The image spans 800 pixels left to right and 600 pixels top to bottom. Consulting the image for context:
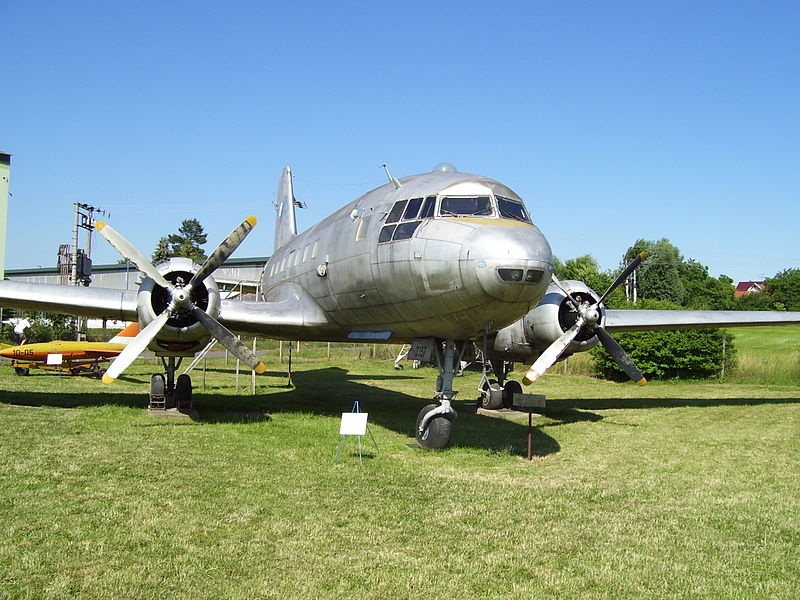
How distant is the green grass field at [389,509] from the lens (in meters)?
4.75

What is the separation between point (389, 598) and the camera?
14.6 ft

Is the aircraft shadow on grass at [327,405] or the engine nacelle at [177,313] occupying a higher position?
the engine nacelle at [177,313]

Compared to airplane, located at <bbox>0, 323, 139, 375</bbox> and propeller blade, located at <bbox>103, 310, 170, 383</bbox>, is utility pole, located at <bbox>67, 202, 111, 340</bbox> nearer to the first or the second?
airplane, located at <bbox>0, 323, 139, 375</bbox>

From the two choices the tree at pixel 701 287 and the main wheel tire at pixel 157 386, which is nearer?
the main wheel tire at pixel 157 386

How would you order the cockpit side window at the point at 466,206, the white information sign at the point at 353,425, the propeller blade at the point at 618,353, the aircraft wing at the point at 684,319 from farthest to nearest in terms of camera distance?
the aircraft wing at the point at 684,319
the propeller blade at the point at 618,353
the cockpit side window at the point at 466,206
the white information sign at the point at 353,425

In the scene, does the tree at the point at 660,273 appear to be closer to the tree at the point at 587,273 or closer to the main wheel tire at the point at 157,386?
the tree at the point at 587,273

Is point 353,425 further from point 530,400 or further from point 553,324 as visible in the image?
point 553,324

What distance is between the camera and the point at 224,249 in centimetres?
1180

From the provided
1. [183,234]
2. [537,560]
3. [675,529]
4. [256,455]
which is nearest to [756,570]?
[675,529]

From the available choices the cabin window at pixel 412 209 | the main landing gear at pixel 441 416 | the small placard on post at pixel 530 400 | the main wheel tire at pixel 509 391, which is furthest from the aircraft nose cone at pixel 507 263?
the main wheel tire at pixel 509 391

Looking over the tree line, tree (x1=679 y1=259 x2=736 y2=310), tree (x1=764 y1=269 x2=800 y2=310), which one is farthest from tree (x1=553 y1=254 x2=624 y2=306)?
tree (x1=764 y1=269 x2=800 y2=310)

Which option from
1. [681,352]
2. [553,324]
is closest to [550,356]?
[553,324]

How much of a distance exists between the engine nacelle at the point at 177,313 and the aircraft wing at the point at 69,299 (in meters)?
1.16

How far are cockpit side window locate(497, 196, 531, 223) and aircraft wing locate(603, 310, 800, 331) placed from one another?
21.5 ft
